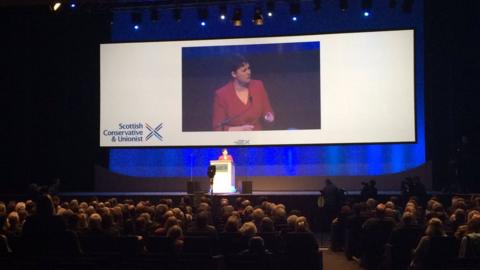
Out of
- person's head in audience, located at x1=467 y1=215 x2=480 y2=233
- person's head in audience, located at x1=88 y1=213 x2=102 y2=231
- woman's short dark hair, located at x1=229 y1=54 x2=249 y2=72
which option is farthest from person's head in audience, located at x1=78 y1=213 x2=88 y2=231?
woman's short dark hair, located at x1=229 y1=54 x2=249 y2=72

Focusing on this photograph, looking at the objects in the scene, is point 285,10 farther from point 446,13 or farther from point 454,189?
point 454,189

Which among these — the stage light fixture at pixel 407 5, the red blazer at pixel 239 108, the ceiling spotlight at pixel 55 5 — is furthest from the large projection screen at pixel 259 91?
the ceiling spotlight at pixel 55 5

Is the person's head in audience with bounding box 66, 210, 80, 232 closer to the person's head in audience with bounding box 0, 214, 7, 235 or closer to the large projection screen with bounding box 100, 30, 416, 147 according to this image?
the person's head in audience with bounding box 0, 214, 7, 235

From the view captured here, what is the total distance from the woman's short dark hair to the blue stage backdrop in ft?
3.59

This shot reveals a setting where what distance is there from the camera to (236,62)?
18203 mm

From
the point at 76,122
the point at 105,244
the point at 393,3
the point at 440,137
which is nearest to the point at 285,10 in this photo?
the point at 393,3

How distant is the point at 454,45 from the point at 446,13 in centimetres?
88

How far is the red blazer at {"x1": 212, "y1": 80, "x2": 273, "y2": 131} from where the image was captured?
1798 centimetres

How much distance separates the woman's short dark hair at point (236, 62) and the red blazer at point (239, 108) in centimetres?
42

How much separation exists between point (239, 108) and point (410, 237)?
9820 mm

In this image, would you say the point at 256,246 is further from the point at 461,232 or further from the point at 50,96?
the point at 50,96

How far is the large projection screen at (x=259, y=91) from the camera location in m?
17.2

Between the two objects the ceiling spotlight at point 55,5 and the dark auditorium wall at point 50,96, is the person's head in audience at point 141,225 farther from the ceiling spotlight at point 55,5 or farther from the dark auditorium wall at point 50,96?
the dark auditorium wall at point 50,96

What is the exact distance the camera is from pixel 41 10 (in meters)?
18.7
